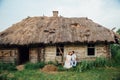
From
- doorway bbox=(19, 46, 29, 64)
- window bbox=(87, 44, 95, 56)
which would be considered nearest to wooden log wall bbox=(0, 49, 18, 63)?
doorway bbox=(19, 46, 29, 64)

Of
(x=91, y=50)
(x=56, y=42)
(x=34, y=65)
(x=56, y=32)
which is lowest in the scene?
(x=34, y=65)

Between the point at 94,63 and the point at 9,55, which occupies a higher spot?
the point at 9,55

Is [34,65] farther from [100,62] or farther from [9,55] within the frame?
[100,62]

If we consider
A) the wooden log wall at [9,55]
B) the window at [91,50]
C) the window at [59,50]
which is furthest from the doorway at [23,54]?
the window at [91,50]

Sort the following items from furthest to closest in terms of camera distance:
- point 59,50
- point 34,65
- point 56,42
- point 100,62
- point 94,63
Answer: point 59,50 → point 56,42 → point 34,65 → point 100,62 → point 94,63

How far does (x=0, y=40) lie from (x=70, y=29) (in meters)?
6.27

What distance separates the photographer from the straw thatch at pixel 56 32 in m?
20.7

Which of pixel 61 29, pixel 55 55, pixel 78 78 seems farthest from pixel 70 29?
pixel 78 78

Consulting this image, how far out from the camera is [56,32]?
2148 cm

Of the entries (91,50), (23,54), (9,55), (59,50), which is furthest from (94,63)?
(23,54)

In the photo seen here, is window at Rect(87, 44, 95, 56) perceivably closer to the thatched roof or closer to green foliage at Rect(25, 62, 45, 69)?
the thatched roof

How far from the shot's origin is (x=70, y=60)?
730 inches

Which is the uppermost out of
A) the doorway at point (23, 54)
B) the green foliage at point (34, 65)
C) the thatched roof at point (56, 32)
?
the thatched roof at point (56, 32)

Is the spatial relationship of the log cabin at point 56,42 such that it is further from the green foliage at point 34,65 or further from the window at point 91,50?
the green foliage at point 34,65
